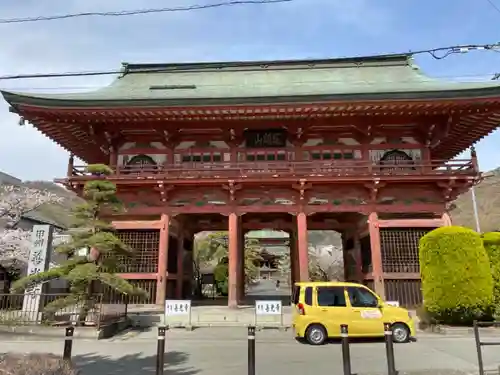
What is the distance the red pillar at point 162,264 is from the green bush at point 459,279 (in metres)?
11.2

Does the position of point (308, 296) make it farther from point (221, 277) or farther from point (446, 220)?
point (221, 277)

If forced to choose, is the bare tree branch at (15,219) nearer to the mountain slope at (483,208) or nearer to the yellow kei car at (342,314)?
the yellow kei car at (342,314)

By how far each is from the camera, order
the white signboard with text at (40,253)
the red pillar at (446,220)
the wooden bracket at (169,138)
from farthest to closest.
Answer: the wooden bracket at (169,138), the red pillar at (446,220), the white signboard with text at (40,253)

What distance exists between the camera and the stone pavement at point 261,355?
8.05 meters

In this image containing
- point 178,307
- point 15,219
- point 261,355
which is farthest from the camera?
point 15,219

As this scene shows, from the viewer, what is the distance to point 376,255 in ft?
57.0

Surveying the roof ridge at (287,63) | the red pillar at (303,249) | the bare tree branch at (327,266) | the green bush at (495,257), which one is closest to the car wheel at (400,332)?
the green bush at (495,257)

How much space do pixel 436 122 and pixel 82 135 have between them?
18.3 m

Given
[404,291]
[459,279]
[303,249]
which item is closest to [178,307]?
[303,249]

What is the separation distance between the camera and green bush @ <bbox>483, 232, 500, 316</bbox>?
42.2 ft

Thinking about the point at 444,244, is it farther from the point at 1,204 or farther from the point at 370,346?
the point at 1,204

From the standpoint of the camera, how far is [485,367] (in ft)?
26.2

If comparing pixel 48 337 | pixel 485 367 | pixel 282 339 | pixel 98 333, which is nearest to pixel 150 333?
pixel 98 333

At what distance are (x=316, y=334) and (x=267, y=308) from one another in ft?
10.7
